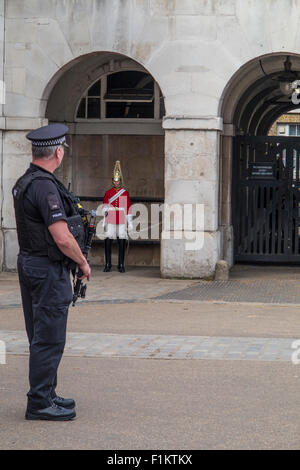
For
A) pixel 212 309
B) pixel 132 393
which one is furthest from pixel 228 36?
pixel 132 393

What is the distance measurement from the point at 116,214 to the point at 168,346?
314 inches

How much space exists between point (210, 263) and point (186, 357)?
23.0ft

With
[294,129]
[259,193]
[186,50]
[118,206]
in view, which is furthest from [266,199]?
[294,129]

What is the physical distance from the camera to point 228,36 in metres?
15.7

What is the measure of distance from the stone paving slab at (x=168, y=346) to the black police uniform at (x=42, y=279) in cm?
249

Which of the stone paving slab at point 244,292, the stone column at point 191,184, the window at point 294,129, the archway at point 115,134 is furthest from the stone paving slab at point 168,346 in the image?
the window at point 294,129

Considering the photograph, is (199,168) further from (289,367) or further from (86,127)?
(289,367)

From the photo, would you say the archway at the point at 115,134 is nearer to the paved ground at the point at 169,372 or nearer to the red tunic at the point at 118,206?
the red tunic at the point at 118,206

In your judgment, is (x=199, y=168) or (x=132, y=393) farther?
(x=199, y=168)

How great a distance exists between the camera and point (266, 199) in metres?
18.5

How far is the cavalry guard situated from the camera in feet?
56.4

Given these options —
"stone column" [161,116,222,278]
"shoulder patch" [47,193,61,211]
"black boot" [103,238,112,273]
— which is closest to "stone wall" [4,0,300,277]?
"stone column" [161,116,222,278]

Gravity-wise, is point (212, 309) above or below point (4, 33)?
below

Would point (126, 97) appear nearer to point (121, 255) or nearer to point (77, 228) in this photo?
point (121, 255)
